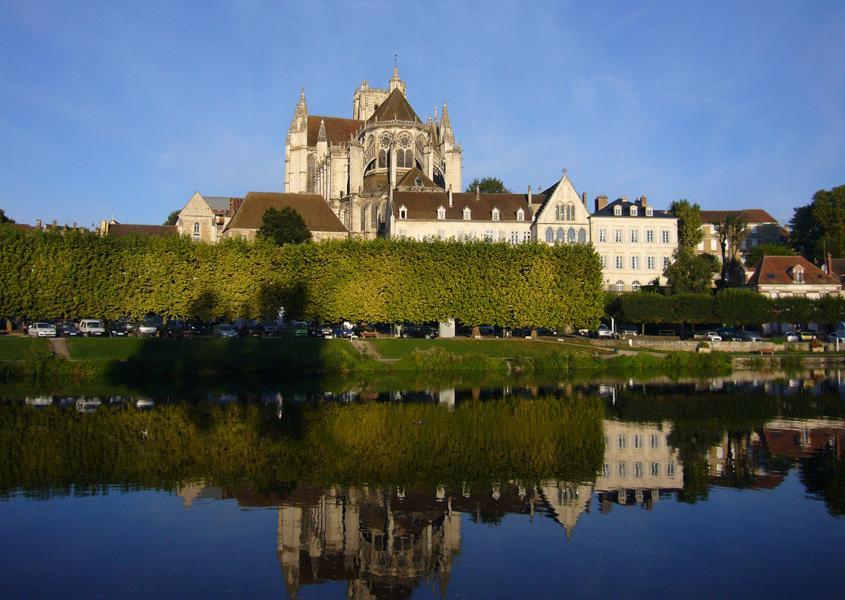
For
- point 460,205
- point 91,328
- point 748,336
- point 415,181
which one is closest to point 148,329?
point 91,328

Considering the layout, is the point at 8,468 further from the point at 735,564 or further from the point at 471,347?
the point at 471,347

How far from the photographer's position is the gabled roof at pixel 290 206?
265 feet

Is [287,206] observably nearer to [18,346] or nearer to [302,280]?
[302,280]

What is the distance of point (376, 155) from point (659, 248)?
36.1 metres

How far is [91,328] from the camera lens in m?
54.8

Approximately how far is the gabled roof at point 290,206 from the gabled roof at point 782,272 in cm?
4165

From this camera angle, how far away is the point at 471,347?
5281 cm

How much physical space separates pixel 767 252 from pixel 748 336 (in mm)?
28992

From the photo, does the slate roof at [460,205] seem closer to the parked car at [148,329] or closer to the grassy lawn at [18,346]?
the parked car at [148,329]

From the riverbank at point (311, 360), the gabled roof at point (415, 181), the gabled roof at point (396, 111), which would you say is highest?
the gabled roof at point (396, 111)

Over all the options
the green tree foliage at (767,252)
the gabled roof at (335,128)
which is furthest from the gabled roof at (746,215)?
the gabled roof at (335,128)

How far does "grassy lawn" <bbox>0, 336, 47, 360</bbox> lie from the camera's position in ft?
152

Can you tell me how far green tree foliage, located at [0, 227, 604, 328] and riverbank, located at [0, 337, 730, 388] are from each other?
2765 mm

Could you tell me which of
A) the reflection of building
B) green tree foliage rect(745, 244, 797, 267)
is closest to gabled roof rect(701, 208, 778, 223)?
green tree foliage rect(745, 244, 797, 267)
